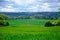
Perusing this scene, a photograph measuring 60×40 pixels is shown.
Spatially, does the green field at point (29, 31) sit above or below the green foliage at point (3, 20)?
below

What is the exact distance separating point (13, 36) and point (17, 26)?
0.55ft

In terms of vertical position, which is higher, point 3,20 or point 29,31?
point 3,20

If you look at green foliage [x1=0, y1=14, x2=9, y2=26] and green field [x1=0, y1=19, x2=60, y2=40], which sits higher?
green foliage [x1=0, y1=14, x2=9, y2=26]

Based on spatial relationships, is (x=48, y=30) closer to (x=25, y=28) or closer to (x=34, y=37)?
(x=34, y=37)

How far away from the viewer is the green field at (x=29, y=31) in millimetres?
1679

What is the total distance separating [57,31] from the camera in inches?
66.7

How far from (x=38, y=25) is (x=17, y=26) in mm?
331

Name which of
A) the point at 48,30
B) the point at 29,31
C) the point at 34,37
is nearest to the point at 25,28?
the point at 29,31

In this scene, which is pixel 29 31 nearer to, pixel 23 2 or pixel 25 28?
pixel 25 28

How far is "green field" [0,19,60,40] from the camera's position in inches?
66.1

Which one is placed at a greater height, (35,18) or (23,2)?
(23,2)

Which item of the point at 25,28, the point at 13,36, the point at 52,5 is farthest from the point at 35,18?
the point at 13,36

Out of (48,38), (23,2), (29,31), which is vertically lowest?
(48,38)

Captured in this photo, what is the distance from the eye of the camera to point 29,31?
1696mm
